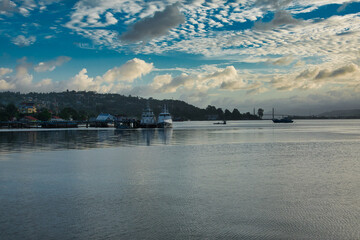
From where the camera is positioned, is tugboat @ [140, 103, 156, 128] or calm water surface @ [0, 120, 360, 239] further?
tugboat @ [140, 103, 156, 128]

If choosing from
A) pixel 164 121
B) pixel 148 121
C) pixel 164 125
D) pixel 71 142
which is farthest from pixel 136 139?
pixel 148 121

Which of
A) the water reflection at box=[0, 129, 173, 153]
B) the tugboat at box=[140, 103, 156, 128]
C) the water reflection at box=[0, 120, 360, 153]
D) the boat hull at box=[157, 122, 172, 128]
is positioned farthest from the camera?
the tugboat at box=[140, 103, 156, 128]

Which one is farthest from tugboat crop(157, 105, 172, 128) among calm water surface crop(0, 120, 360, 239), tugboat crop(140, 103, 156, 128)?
calm water surface crop(0, 120, 360, 239)

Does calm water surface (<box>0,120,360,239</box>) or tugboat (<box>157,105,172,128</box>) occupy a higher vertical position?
tugboat (<box>157,105,172,128</box>)

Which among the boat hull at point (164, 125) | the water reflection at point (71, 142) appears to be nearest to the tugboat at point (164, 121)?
the boat hull at point (164, 125)

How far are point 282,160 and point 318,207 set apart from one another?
18.0m

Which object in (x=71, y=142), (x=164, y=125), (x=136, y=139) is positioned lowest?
(x=136, y=139)

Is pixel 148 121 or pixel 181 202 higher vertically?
pixel 148 121

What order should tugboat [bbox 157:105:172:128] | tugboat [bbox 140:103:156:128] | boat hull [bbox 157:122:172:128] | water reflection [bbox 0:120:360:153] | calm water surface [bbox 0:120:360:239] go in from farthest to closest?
tugboat [bbox 140:103:156:128] → tugboat [bbox 157:105:172:128] → boat hull [bbox 157:122:172:128] → water reflection [bbox 0:120:360:153] → calm water surface [bbox 0:120:360:239]

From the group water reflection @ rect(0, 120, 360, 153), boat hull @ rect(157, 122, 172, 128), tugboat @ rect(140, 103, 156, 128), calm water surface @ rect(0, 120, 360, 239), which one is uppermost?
tugboat @ rect(140, 103, 156, 128)

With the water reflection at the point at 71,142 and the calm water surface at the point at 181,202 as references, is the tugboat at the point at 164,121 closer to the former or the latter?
the water reflection at the point at 71,142

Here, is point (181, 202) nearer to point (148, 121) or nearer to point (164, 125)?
point (164, 125)

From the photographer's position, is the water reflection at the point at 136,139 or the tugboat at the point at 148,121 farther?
the tugboat at the point at 148,121

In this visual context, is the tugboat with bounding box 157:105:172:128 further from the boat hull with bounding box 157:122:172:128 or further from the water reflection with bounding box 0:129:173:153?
the water reflection with bounding box 0:129:173:153
